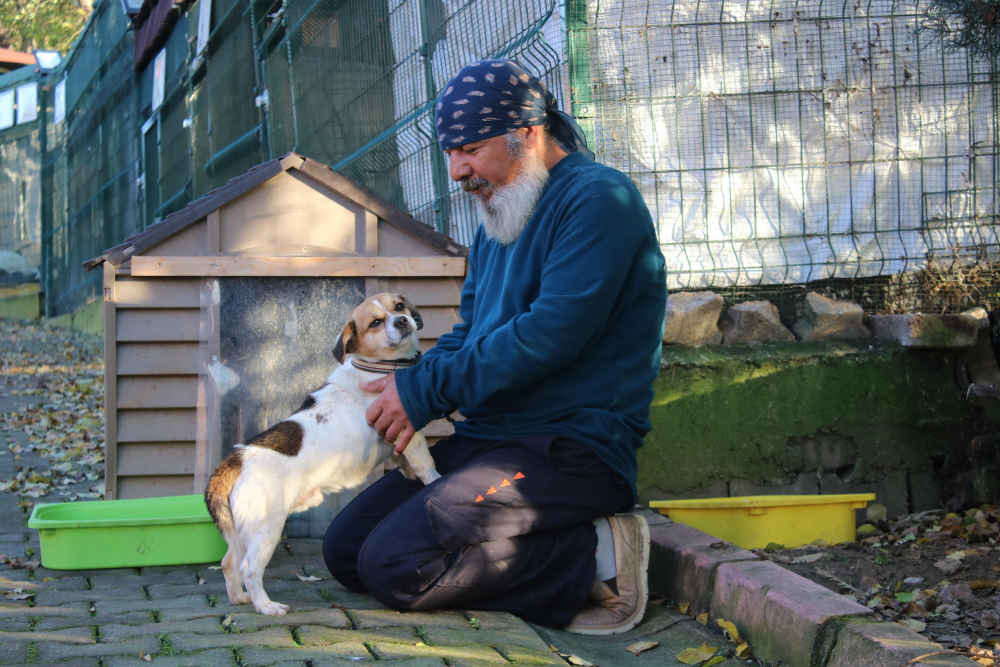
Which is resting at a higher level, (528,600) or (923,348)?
(923,348)

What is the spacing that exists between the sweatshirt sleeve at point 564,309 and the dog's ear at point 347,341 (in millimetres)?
789

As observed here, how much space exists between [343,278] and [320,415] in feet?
3.71

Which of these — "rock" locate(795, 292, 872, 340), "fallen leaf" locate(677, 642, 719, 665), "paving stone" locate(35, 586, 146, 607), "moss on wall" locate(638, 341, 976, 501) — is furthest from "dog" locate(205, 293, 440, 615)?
"rock" locate(795, 292, 872, 340)

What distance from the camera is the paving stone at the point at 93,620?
2.69 metres

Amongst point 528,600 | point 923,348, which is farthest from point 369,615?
point 923,348

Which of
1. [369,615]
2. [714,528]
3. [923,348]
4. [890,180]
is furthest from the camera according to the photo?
[890,180]

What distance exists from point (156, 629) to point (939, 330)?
3.95m

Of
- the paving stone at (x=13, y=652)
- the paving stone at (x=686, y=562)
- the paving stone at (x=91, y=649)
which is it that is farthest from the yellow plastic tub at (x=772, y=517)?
the paving stone at (x=13, y=652)

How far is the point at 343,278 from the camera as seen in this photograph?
14.0ft

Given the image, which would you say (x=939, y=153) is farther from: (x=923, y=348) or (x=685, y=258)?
(x=685, y=258)

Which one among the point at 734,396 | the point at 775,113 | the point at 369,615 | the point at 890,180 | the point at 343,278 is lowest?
the point at 369,615

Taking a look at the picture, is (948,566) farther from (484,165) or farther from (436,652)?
(484,165)

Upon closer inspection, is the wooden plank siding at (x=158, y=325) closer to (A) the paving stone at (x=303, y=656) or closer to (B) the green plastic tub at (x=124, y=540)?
(B) the green plastic tub at (x=124, y=540)

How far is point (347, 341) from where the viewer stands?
3.62 m
